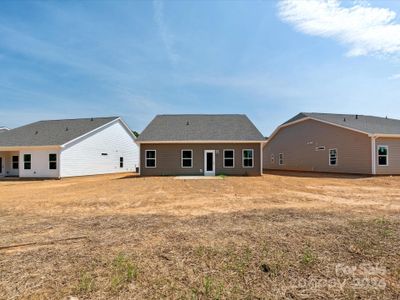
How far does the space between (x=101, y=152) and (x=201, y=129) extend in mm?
10276

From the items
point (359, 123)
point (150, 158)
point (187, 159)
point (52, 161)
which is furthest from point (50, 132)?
point (359, 123)

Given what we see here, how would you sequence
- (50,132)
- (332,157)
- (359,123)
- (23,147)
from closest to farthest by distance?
(23,147) < (359,123) < (332,157) < (50,132)

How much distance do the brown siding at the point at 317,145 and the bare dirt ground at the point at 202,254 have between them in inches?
592

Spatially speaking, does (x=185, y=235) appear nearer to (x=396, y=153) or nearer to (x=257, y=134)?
(x=257, y=134)

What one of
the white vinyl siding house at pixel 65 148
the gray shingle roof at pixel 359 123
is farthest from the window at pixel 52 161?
the gray shingle roof at pixel 359 123

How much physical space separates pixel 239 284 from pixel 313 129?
78.9 feet

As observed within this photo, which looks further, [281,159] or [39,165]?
[281,159]

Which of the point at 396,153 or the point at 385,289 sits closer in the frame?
the point at 385,289

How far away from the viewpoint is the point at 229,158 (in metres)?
20.5

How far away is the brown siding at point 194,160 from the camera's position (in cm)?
2039

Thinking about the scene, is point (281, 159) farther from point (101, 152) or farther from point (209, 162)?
point (101, 152)

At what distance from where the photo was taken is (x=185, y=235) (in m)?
5.16

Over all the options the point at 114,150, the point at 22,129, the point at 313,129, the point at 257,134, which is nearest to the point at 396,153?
the point at 313,129

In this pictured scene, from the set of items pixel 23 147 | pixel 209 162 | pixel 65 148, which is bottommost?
pixel 209 162
